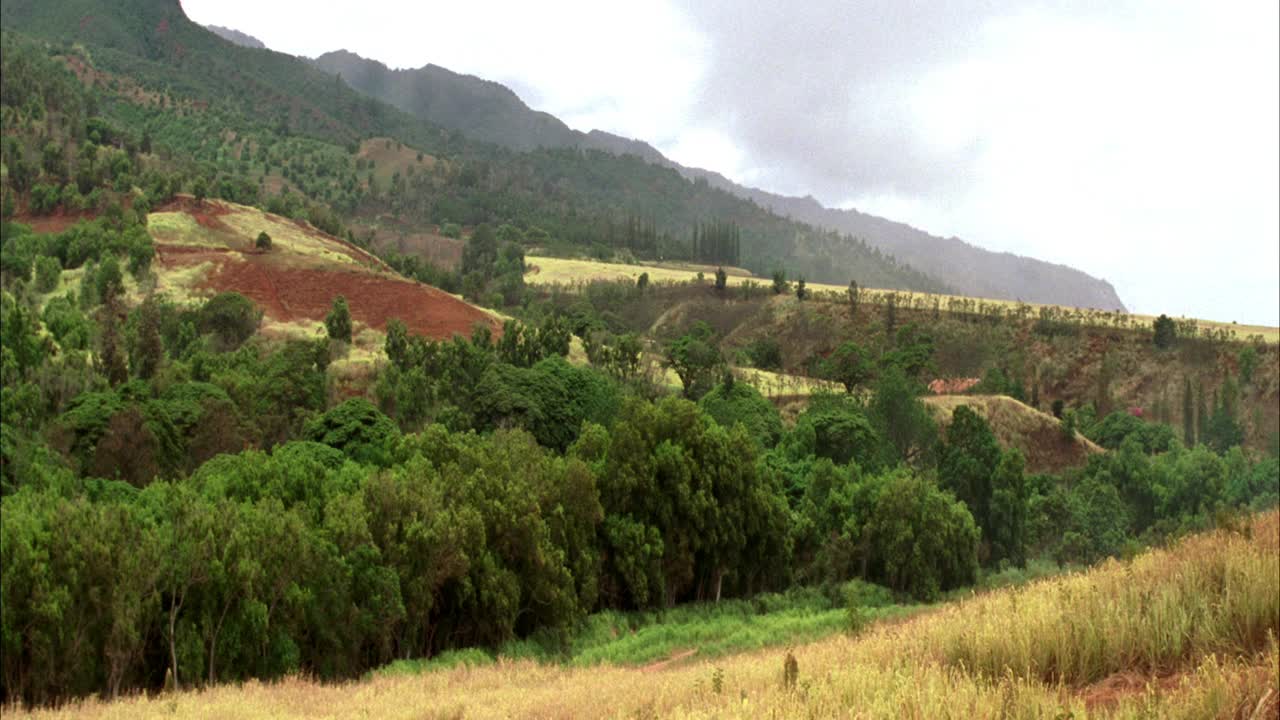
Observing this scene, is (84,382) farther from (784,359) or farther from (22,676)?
(784,359)

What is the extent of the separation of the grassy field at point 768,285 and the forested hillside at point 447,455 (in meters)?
3.51

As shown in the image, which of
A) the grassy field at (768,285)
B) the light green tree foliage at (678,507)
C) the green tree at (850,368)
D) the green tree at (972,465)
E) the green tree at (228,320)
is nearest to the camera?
the light green tree foliage at (678,507)

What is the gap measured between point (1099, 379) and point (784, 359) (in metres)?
35.4

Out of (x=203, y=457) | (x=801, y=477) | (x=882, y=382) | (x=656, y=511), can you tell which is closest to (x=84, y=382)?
(x=203, y=457)

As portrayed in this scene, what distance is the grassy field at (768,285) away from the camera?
12038cm

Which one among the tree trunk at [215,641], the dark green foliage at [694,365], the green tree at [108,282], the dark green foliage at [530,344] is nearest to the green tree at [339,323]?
the dark green foliage at [530,344]

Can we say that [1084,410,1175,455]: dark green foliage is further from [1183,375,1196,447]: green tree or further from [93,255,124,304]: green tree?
[93,255,124,304]: green tree

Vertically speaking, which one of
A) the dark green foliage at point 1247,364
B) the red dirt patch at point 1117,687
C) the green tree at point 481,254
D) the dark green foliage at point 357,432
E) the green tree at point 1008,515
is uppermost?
the green tree at point 481,254

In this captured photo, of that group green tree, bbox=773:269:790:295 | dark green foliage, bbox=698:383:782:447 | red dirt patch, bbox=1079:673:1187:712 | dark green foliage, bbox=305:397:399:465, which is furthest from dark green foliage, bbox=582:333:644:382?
red dirt patch, bbox=1079:673:1187:712

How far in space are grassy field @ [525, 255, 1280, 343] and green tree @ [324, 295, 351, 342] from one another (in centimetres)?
6864

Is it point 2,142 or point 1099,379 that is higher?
point 2,142

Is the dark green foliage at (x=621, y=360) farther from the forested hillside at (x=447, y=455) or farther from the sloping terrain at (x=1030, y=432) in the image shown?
the sloping terrain at (x=1030, y=432)

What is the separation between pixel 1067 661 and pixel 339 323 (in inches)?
3101

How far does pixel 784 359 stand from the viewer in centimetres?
12025
